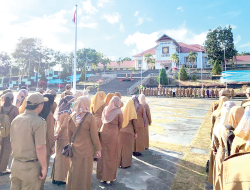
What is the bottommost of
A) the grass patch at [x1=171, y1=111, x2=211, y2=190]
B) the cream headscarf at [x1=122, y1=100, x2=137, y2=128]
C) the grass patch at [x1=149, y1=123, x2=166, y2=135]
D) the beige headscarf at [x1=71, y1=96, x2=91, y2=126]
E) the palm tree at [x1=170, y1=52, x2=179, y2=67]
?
the grass patch at [x1=171, y1=111, x2=211, y2=190]

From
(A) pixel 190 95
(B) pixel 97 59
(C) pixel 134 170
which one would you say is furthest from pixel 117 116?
(B) pixel 97 59

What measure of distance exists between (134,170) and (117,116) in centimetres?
134

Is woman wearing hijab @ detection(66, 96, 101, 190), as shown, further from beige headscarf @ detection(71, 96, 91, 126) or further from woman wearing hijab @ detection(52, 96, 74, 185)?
woman wearing hijab @ detection(52, 96, 74, 185)

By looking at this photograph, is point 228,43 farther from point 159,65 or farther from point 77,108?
point 77,108

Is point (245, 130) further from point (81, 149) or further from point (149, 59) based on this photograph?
point (149, 59)

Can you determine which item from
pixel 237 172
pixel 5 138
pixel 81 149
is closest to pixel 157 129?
pixel 81 149

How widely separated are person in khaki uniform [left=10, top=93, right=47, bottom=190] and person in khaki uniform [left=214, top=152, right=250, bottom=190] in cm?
190

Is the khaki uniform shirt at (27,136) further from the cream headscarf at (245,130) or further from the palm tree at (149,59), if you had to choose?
the palm tree at (149,59)

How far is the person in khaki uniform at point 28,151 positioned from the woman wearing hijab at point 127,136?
7.04ft

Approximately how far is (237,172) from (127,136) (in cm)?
317

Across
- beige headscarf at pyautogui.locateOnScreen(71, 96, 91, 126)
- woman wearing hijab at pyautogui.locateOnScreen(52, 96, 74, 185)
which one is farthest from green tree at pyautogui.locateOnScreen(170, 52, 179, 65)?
beige headscarf at pyautogui.locateOnScreen(71, 96, 91, 126)

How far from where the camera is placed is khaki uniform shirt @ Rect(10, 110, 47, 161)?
83.9 inches

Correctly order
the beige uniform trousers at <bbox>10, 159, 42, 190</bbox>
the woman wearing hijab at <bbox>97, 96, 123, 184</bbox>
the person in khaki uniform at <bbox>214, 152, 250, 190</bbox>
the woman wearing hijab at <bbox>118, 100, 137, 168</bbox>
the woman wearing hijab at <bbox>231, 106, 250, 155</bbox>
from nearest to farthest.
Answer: the person in khaki uniform at <bbox>214, 152, 250, 190</bbox> → the woman wearing hijab at <bbox>231, 106, 250, 155</bbox> → the beige uniform trousers at <bbox>10, 159, 42, 190</bbox> → the woman wearing hijab at <bbox>97, 96, 123, 184</bbox> → the woman wearing hijab at <bbox>118, 100, 137, 168</bbox>

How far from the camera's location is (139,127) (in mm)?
5020
